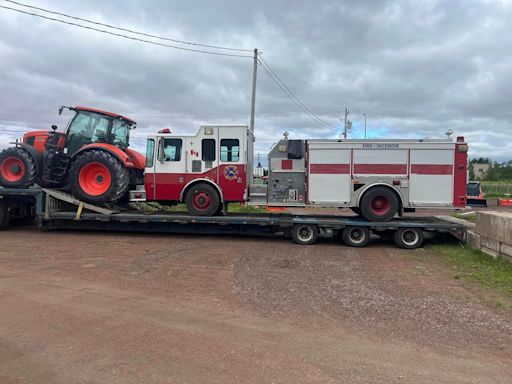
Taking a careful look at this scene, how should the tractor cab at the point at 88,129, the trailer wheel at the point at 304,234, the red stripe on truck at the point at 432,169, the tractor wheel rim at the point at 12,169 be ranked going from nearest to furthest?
the red stripe on truck at the point at 432,169
the trailer wheel at the point at 304,234
the tractor wheel rim at the point at 12,169
the tractor cab at the point at 88,129

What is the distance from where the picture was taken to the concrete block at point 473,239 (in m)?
10.2

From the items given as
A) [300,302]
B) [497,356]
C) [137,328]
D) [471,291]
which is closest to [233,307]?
[300,302]

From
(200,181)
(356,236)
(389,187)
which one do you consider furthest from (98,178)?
(389,187)

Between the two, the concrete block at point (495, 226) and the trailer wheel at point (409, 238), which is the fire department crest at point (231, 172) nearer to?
the trailer wheel at point (409, 238)

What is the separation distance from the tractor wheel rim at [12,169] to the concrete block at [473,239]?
40.7 ft

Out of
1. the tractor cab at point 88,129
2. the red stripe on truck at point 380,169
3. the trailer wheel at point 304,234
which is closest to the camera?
the red stripe on truck at point 380,169

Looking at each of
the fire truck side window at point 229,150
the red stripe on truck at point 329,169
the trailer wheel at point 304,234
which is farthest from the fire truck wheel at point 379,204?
the fire truck side window at point 229,150

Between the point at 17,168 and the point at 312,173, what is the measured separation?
8.48 metres

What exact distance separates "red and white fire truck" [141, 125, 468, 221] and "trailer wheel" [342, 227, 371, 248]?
1.50ft

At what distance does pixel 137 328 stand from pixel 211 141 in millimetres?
7118

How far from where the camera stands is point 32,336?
4.54m

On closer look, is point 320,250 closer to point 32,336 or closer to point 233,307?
point 233,307

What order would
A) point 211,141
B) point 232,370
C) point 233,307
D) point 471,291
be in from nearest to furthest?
point 232,370, point 233,307, point 471,291, point 211,141

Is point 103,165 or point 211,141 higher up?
point 211,141
